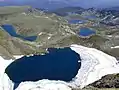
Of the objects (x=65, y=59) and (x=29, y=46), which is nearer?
(x=65, y=59)

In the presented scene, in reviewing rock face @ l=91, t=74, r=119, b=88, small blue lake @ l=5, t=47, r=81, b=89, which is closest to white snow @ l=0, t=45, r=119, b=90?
small blue lake @ l=5, t=47, r=81, b=89

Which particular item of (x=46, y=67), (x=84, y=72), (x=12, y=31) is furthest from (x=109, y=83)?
(x=12, y=31)

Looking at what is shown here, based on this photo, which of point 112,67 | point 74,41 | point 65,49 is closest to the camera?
point 112,67

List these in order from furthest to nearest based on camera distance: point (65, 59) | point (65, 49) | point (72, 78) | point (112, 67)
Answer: point (65, 49)
point (65, 59)
point (112, 67)
point (72, 78)

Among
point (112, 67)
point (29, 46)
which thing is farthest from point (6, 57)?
point (112, 67)

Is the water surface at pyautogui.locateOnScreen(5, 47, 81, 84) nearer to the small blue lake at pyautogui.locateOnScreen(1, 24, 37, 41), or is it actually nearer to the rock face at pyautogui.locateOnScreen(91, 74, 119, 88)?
the rock face at pyautogui.locateOnScreen(91, 74, 119, 88)

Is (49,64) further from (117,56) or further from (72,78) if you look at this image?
(117,56)
